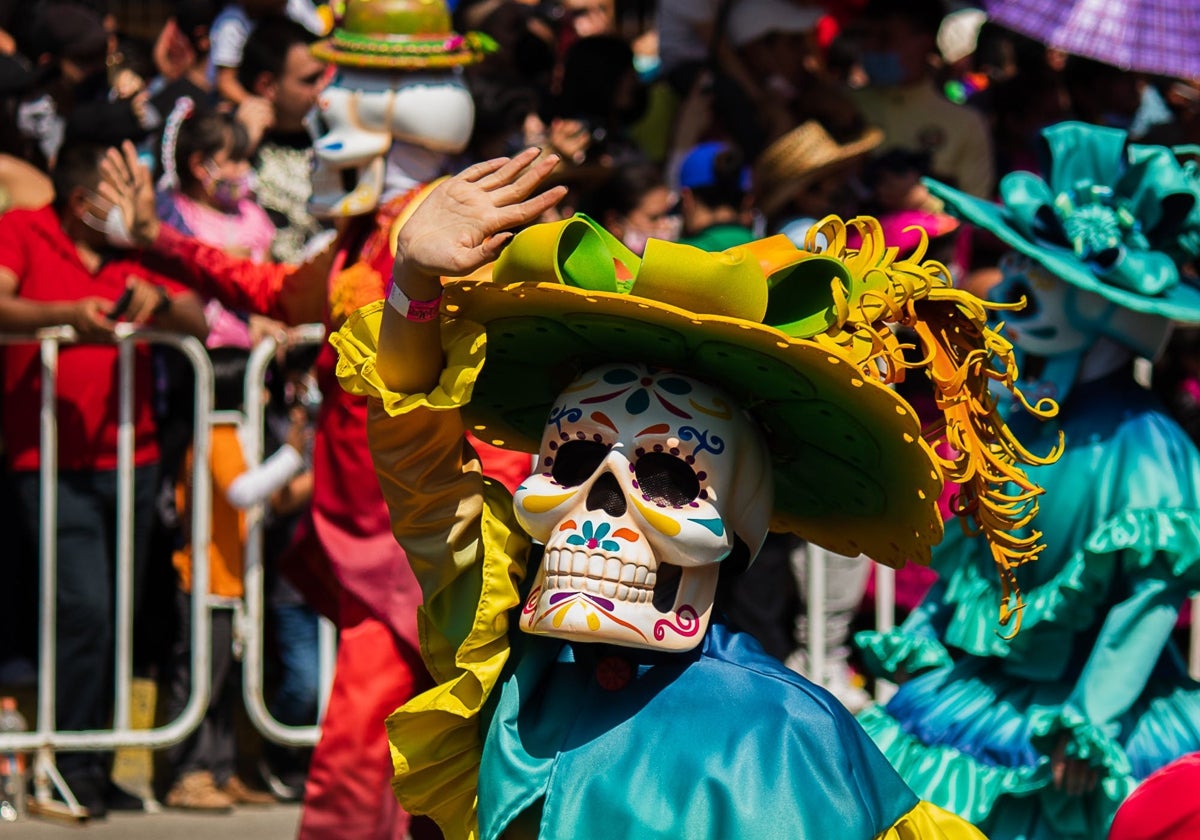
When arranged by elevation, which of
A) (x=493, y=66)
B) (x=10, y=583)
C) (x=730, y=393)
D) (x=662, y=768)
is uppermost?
(x=730, y=393)

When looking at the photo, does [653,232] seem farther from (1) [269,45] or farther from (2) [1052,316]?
(2) [1052,316]

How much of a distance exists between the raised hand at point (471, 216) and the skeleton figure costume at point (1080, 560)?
1.67 meters

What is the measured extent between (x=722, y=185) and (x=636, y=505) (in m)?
3.63

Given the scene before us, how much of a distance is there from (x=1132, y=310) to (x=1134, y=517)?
0.49 metres

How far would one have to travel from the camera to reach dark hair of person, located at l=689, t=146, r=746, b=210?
6680 mm

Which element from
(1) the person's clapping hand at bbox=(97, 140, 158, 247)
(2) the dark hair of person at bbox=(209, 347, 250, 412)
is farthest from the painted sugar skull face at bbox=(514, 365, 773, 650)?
(2) the dark hair of person at bbox=(209, 347, 250, 412)

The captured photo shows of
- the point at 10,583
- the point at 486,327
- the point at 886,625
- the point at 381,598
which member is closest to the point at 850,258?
the point at 486,327

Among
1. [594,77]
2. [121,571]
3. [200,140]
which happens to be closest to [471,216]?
[121,571]

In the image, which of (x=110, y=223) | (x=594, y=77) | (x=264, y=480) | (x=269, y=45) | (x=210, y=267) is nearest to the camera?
(x=210, y=267)

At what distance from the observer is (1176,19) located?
24.0 ft

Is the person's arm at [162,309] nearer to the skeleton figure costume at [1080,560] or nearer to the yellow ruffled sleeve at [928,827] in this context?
the skeleton figure costume at [1080,560]

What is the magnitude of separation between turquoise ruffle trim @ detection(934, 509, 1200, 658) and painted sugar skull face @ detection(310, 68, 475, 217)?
164 centimetres

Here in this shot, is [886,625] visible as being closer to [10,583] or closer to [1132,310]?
[1132,310]

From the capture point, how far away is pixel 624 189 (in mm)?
6895
